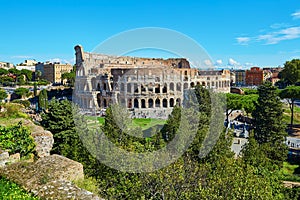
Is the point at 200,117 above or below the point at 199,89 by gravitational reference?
below

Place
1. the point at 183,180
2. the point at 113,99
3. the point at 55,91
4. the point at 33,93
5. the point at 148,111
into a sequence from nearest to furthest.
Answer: the point at 183,180 < the point at 148,111 < the point at 113,99 < the point at 33,93 < the point at 55,91

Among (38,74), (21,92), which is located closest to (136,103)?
(21,92)

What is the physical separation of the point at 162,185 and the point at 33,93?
51.2m

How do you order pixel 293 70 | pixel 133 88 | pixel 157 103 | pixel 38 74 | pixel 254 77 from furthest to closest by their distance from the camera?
1. pixel 254 77
2. pixel 38 74
3. pixel 293 70
4. pixel 157 103
5. pixel 133 88

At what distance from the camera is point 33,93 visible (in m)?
53.7

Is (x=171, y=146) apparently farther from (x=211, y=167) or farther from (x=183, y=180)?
(x=183, y=180)

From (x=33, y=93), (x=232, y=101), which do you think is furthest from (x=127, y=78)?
(x=33, y=93)

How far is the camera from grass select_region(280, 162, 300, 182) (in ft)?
50.5

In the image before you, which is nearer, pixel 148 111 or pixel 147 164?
pixel 147 164

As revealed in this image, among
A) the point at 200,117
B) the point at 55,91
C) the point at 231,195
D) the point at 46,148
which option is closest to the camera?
the point at 231,195

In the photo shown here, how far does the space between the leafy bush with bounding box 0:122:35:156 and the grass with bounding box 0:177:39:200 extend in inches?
129

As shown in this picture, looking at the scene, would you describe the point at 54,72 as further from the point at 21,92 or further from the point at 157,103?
the point at 157,103

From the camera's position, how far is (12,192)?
15.9ft

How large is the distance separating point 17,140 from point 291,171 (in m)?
16.2
